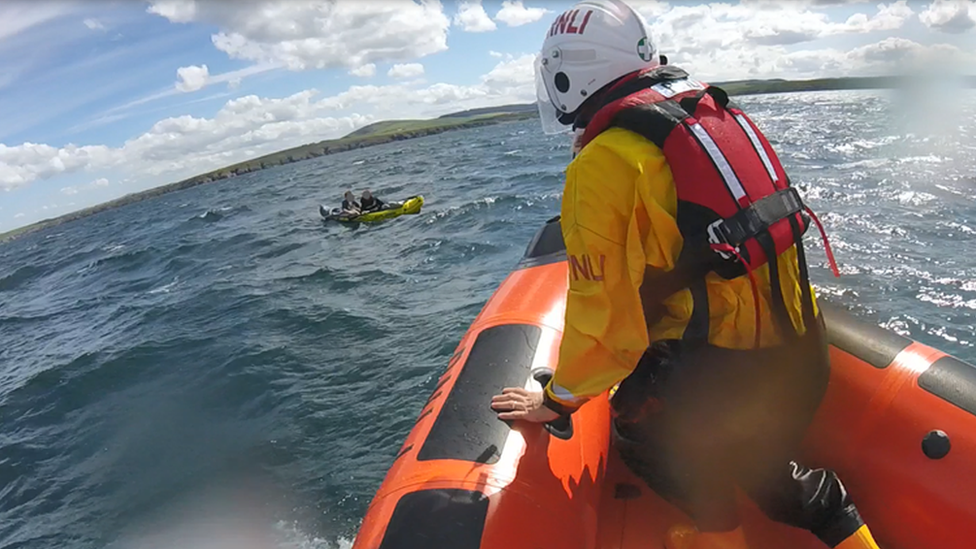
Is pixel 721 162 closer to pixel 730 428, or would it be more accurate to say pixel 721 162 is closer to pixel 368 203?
pixel 730 428

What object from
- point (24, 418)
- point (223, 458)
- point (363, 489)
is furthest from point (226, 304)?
point (363, 489)

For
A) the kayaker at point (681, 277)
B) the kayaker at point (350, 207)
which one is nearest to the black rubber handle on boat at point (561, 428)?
the kayaker at point (681, 277)

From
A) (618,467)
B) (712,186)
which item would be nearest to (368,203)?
(618,467)

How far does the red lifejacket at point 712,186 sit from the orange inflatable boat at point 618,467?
1.03 metres

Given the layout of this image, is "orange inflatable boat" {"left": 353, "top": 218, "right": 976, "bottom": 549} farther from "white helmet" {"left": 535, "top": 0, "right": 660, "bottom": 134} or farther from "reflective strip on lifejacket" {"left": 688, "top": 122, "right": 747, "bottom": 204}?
"white helmet" {"left": 535, "top": 0, "right": 660, "bottom": 134}

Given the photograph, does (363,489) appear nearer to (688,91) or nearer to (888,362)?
(888,362)

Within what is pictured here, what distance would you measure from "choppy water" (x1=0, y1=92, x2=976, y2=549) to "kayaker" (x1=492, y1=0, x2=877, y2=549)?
3.35 metres

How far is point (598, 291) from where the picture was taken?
5.78 ft

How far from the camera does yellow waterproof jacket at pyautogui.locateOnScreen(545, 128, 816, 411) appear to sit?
1669mm

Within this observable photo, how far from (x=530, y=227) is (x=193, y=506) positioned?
330 inches

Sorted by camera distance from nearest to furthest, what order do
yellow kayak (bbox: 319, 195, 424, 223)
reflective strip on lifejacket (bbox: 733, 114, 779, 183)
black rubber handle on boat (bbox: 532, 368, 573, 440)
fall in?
reflective strip on lifejacket (bbox: 733, 114, 779, 183), black rubber handle on boat (bbox: 532, 368, 573, 440), yellow kayak (bbox: 319, 195, 424, 223)

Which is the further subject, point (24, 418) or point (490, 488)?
point (24, 418)

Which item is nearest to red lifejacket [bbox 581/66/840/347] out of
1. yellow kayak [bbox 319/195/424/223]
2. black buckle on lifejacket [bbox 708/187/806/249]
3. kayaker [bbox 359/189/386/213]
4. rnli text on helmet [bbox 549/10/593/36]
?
black buckle on lifejacket [bbox 708/187/806/249]

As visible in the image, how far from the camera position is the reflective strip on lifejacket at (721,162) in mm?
1692
